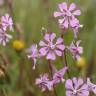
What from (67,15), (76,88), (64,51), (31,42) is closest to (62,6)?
(67,15)

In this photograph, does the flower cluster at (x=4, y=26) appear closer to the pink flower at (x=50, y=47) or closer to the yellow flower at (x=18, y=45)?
the pink flower at (x=50, y=47)

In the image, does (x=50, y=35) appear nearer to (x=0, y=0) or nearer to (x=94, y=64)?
(x=94, y=64)

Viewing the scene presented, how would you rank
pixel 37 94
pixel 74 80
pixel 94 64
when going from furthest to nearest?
pixel 94 64
pixel 37 94
pixel 74 80

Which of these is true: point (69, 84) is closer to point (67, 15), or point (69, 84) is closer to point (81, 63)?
point (67, 15)

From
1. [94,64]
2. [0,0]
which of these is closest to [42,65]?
[94,64]

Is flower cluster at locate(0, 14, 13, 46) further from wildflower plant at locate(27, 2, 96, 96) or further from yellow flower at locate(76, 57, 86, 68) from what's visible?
yellow flower at locate(76, 57, 86, 68)

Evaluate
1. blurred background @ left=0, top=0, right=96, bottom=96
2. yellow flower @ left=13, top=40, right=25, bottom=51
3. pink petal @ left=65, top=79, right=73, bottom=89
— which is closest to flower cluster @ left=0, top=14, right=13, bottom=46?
blurred background @ left=0, top=0, right=96, bottom=96
